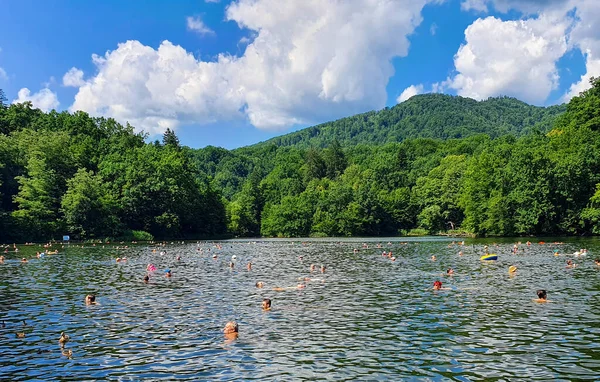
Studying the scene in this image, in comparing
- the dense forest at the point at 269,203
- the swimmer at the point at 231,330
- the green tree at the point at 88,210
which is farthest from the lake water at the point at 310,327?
the green tree at the point at 88,210

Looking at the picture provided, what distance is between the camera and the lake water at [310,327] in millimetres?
17938

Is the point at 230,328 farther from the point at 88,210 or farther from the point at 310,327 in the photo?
the point at 88,210

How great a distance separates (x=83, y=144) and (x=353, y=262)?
11196 centimetres

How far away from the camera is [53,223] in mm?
109062

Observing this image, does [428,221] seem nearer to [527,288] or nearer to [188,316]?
→ [527,288]

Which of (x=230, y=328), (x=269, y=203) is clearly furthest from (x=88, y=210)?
(x=230, y=328)

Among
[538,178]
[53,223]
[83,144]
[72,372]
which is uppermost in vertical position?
[83,144]

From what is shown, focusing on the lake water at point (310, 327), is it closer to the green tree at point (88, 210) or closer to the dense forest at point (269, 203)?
the dense forest at point (269, 203)

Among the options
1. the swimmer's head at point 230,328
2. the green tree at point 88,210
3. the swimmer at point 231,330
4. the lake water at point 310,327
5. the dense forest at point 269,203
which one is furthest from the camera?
the green tree at point 88,210

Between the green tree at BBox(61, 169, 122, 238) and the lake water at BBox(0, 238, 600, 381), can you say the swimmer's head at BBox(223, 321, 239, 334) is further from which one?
the green tree at BBox(61, 169, 122, 238)

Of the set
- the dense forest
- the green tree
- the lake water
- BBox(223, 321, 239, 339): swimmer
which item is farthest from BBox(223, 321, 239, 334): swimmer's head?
the green tree

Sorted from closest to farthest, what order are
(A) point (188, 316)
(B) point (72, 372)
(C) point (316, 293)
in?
(B) point (72, 372) → (A) point (188, 316) → (C) point (316, 293)

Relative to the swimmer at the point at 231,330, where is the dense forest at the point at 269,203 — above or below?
above

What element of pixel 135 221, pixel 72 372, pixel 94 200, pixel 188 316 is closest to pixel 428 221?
pixel 135 221
